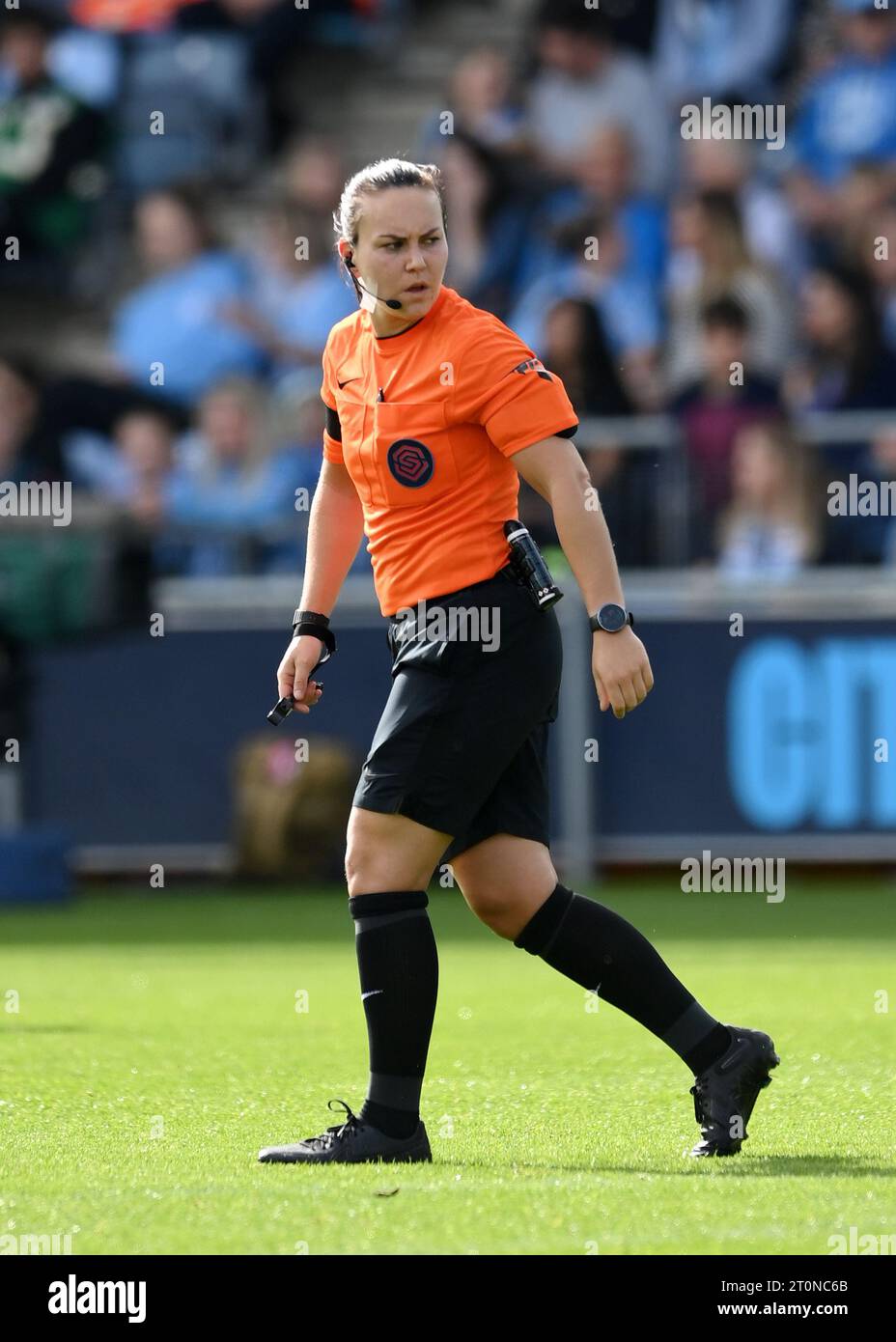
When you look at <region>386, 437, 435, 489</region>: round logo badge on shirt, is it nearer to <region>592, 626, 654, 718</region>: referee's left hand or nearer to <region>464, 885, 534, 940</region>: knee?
<region>592, 626, 654, 718</region>: referee's left hand

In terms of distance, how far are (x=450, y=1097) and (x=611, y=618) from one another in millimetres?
1741

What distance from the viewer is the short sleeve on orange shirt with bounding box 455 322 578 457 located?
4.78 metres

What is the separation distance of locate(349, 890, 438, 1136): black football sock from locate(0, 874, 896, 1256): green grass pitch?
162 millimetres

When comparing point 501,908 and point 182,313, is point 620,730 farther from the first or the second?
point 501,908

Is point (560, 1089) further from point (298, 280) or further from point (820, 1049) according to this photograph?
point (298, 280)

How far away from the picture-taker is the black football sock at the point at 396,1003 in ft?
16.1

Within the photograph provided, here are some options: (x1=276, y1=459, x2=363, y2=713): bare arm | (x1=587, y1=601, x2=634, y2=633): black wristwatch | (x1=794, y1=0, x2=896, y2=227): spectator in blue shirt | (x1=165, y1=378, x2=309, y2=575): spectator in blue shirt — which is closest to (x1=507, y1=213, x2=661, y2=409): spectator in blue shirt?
(x1=794, y1=0, x2=896, y2=227): spectator in blue shirt

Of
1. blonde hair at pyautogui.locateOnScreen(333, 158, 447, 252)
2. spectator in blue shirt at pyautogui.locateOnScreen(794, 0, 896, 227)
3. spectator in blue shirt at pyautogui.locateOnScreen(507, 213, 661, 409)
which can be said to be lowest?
blonde hair at pyautogui.locateOnScreen(333, 158, 447, 252)

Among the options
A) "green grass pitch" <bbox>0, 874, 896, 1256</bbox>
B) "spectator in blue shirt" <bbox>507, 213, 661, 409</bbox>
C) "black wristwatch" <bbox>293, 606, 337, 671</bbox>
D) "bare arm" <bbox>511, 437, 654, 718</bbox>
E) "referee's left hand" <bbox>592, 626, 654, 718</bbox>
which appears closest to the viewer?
"green grass pitch" <bbox>0, 874, 896, 1256</bbox>

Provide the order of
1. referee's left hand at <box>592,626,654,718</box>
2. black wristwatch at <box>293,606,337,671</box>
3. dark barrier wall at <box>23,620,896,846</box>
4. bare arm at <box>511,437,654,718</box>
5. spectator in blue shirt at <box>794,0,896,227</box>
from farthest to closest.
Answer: spectator in blue shirt at <box>794,0,896,227</box> < dark barrier wall at <box>23,620,896,846</box> < black wristwatch at <box>293,606,337,671</box> < bare arm at <box>511,437,654,718</box> < referee's left hand at <box>592,626,654,718</box>

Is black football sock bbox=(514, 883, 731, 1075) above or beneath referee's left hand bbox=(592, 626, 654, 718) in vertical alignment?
beneath

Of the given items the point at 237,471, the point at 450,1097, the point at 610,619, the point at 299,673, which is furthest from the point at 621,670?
the point at 237,471

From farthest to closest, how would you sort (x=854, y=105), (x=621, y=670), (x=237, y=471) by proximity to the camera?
1. (x=854, y=105)
2. (x=237, y=471)
3. (x=621, y=670)

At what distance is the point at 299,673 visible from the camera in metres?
5.18
